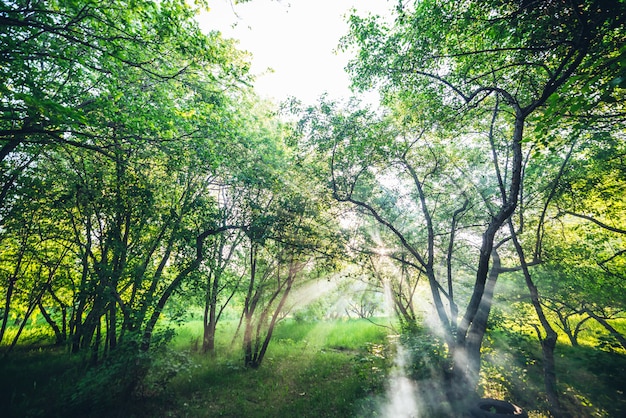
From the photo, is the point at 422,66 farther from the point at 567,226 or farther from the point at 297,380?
the point at 297,380

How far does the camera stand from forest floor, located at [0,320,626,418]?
688 centimetres

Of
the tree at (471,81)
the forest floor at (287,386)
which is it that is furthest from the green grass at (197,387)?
the tree at (471,81)

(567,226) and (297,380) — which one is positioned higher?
(567,226)

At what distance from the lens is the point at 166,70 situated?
5879 millimetres

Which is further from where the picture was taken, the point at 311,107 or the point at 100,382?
the point at 311,107

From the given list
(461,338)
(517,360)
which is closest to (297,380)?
(461,338)

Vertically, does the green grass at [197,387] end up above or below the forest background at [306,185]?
below

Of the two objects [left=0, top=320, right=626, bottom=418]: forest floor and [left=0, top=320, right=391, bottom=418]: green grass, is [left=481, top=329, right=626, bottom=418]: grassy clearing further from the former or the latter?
[left=0, top=320, right=391, bottom=418]: green grass

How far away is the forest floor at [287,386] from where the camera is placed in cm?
688

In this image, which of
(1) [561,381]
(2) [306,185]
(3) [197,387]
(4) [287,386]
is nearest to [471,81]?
(2) [306,185]

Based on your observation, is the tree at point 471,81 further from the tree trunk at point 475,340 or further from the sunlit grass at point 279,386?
the sunlit grass at point 279,386

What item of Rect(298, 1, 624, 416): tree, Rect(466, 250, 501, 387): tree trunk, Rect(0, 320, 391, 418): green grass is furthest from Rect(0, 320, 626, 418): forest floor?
Rect(298, 1, 624, 416): tree

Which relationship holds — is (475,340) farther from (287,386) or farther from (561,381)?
(561,381)

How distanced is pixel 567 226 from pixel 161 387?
17.4 meters
